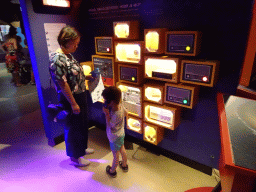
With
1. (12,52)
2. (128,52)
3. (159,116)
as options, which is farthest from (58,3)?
(12,52)

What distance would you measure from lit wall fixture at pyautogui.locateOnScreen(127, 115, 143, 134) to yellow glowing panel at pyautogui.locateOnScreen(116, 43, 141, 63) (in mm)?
734

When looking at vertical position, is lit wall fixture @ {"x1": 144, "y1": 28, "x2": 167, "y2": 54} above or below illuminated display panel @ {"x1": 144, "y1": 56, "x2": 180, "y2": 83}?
above

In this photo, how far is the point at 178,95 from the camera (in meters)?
1.88

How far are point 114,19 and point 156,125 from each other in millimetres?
1478

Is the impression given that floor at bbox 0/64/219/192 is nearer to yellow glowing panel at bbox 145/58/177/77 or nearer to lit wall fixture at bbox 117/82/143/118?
lit wall fixture at bbox 117/82/143/118

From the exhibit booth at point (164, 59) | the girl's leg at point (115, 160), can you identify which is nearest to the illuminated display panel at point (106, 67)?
the exhibit booth at point (164, 59)

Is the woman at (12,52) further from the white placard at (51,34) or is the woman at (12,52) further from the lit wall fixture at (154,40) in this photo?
the lit wall fixture at (154,40)

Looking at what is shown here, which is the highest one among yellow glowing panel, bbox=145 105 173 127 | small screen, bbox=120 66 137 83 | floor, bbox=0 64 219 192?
small screen, bbox=120 66 137 83

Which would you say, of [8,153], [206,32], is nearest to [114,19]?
[206,32]

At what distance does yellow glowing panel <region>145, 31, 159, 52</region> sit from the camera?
1889 mm

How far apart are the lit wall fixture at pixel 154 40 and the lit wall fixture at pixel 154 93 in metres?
0.37

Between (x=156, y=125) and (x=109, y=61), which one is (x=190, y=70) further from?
(x=109, y=61)

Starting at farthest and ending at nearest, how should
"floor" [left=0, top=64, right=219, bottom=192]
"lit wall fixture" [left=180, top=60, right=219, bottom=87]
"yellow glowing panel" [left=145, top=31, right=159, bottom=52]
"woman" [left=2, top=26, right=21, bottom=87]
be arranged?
"woman" [left=2, top=26, right=21, bottom=87] → "floor" [left=0, top=64, right=219, bottom=192] → "yellow glowing panel" [left=145, top=31, right=159, bottom=52] → "lit wall fixture" [left=180, top=60, right=219, bottom=87]

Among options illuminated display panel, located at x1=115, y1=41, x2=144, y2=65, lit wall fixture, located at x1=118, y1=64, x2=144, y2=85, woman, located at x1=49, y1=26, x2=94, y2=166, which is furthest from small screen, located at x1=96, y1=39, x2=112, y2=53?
woman, located at x1=49, y1=26, x2=94, y2=166
